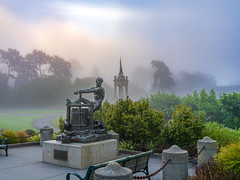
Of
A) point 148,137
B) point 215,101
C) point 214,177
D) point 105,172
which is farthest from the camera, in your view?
point 215,101

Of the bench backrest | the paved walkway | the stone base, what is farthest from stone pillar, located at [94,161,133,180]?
the stone base

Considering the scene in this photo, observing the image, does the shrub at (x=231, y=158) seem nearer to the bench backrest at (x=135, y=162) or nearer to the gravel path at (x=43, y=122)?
the bench backrest at (x=135, y=162)

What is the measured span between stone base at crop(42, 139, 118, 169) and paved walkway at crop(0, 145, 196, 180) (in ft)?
0.79

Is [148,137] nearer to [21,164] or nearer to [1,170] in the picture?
[21,164]

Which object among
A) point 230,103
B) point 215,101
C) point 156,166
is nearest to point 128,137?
point 156,166

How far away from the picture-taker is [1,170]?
8.53m

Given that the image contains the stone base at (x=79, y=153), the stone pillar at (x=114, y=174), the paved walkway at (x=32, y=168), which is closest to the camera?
the stone pillar at (x=114, y=174)

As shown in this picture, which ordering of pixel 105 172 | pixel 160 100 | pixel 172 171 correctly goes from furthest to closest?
pixel 160 100 < pixel 172 171 < pixel 105 172

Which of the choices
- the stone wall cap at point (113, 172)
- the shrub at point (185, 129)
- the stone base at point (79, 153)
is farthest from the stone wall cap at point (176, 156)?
the shrub at point (185, 129)

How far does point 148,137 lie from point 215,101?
143ft

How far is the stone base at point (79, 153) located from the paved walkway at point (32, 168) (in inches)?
9.4

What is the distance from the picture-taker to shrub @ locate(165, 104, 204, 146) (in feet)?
41.3

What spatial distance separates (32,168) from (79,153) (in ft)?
6.30

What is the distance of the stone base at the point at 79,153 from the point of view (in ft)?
28.0
